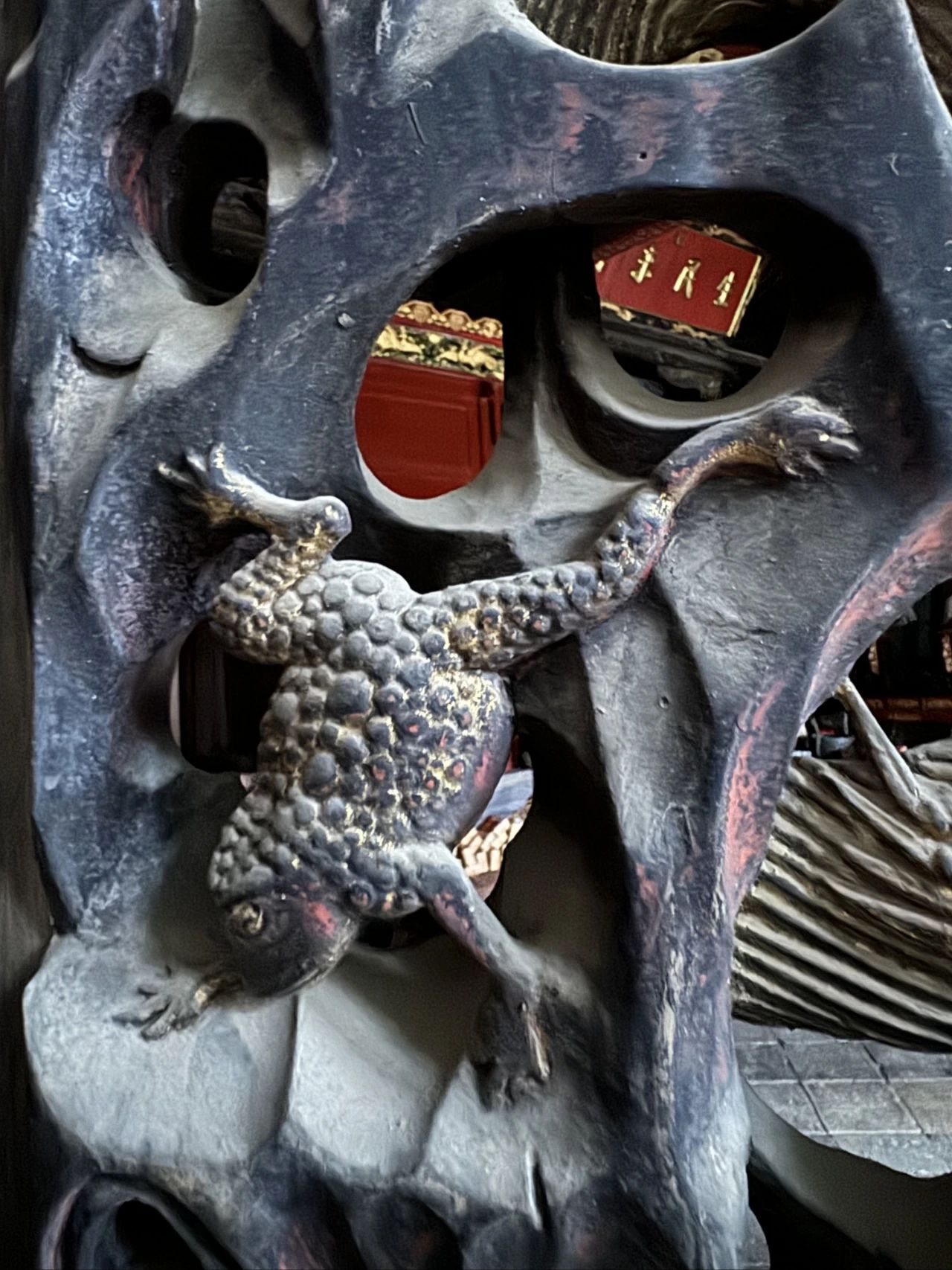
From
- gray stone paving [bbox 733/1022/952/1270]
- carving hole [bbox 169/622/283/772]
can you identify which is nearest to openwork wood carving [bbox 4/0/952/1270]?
carving hole [bbox 169/622/283/772]

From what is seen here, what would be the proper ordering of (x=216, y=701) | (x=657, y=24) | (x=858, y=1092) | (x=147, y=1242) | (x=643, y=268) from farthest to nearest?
(x=643, y=268)
(x=858, y=1092)
(x=216, y=701)
(x=657, y=24)
(x=147, y=1242)

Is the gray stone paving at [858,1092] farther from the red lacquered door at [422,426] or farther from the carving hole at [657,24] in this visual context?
the carving hole at [657,24]

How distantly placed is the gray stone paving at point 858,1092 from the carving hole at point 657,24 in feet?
3.85

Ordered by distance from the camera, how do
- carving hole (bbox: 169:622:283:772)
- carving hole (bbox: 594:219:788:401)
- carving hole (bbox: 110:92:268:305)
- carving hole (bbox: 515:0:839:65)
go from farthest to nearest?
carving hole (bbox: 594:219:788:401) < carving hole (bbox: 169:622:283:772) < carving hole (bbox: 515:0:839:65) < carving hole (bbox: 110:92:268:305)

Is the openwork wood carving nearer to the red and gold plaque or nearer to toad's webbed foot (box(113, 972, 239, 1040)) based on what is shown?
toad's webbed foot (box(113, 972, 239, 1040))

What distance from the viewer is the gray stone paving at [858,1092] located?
1.31 metres

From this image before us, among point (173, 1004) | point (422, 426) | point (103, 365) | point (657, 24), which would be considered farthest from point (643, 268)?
point (173, 1004)

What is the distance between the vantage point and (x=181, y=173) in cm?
74

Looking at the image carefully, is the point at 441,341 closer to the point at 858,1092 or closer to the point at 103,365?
the point at 103,365

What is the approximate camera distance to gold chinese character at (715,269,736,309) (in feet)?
5.99

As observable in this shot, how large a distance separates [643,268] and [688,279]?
10cm

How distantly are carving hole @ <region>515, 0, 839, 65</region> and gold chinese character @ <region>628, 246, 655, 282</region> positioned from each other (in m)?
0.91

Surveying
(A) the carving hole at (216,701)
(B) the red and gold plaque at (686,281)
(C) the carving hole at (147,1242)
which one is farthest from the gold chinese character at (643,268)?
(C) the carving hole at (147,1242)

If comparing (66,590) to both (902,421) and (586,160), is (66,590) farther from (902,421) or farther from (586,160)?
(902,421)
